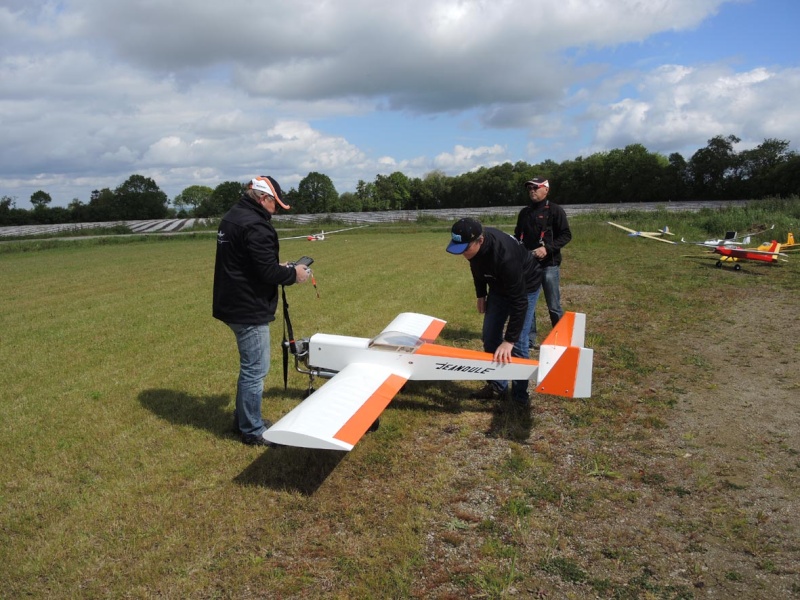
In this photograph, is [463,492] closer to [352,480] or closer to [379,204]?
[352,480]

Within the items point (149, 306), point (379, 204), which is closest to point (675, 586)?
point (149, 306)

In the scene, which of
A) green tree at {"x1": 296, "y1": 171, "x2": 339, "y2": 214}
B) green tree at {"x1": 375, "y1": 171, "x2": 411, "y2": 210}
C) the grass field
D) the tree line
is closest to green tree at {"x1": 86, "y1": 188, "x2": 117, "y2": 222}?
the tree line

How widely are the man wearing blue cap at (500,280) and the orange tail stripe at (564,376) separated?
0.44m

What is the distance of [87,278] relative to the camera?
16906 mm

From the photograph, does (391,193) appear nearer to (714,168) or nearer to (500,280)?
(714,168)

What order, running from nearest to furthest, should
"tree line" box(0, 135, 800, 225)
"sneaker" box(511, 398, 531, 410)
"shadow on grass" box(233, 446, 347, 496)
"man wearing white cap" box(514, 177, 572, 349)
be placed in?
"shadow on grass" box(233, 446, 347, 496), "sneaker" box(511, 398, 531, 410), "man wearing white cap" box(514, 177, 572, 349), "tree line" box(0, 135, 800, 225)

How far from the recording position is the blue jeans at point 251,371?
452 cm

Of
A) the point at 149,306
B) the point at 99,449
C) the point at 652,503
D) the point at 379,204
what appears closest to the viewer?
the point at 652,503

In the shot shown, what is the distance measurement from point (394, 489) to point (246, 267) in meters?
2.29

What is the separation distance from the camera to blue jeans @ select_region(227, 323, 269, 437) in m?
4.52

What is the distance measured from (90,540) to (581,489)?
3.73 m

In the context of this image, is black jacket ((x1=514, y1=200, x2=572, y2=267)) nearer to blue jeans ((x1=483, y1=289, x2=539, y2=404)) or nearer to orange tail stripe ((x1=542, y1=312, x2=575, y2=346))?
blue jeans ((x1=483, y1=289, x2=539, y2=404))

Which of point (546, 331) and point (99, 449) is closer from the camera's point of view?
point (99, 449)

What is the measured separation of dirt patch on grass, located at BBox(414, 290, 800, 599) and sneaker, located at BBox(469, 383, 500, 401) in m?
0.44
